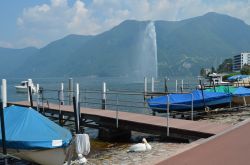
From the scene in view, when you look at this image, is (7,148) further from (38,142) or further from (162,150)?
(162,150)

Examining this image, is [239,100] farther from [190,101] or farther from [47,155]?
[47,155]

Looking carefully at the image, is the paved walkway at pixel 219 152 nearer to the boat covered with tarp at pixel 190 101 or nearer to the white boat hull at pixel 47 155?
the white boat hull at pixel 47 155

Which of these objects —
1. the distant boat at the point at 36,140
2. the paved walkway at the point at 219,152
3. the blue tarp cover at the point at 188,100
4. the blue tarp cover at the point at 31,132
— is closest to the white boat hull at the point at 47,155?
the distant boat at the point at 36,140

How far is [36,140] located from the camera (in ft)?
42.9

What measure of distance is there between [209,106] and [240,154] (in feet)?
48.3

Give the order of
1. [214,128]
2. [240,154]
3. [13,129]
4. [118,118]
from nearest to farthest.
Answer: [240,154]
[13,129]
[214,128]
[118,118]

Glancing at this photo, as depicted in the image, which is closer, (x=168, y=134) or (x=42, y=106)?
(x=168, y=134)

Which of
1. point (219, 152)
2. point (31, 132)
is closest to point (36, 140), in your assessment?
point (31, 132)

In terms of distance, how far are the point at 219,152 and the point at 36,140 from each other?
20.5 feet

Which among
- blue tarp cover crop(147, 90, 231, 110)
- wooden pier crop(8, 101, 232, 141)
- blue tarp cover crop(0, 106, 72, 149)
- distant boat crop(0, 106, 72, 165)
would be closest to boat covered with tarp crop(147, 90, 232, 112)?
blue tarp cover crop(147, 90, 231, 110)

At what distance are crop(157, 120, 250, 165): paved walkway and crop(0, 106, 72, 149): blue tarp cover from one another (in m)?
4.75

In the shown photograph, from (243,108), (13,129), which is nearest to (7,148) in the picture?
(13,129)

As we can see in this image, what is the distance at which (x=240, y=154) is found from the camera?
392 inches

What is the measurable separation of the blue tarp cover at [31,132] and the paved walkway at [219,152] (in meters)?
4.75
